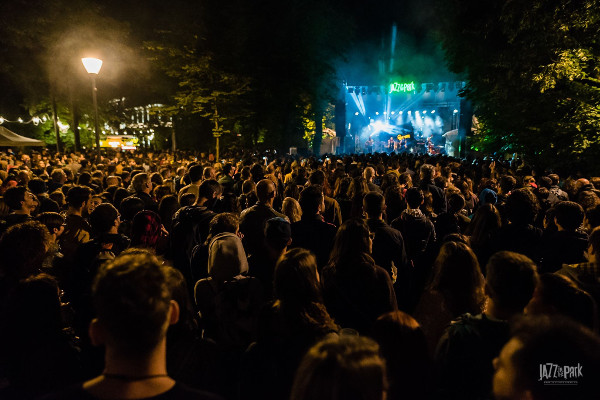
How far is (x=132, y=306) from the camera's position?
1.66m

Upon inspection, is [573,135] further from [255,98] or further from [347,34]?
[347,34]

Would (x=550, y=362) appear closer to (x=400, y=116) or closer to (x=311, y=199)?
(x=311, y=199)

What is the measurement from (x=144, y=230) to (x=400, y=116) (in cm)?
6559

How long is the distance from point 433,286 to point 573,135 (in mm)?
11409

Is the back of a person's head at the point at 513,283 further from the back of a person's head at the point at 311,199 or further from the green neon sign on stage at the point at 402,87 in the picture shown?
the green neon sign on stage at the point at 402,87

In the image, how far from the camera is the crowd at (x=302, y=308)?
1486mm

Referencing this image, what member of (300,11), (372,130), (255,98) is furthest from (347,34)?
(372,130)

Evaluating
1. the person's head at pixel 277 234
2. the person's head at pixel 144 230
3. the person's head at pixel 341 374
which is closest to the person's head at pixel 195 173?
the person's head at pixel 144 230

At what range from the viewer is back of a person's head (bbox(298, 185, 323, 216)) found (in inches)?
199

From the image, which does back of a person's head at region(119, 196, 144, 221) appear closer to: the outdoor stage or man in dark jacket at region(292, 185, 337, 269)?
man in dark jacket at region(292, 185, 337, 269)

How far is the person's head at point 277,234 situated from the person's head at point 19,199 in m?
3.83

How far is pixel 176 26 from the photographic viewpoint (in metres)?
30.3

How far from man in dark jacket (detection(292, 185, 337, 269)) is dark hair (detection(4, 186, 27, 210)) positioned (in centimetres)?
375

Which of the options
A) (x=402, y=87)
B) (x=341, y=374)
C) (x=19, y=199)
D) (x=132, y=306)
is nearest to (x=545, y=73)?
(x=19, y=199)
